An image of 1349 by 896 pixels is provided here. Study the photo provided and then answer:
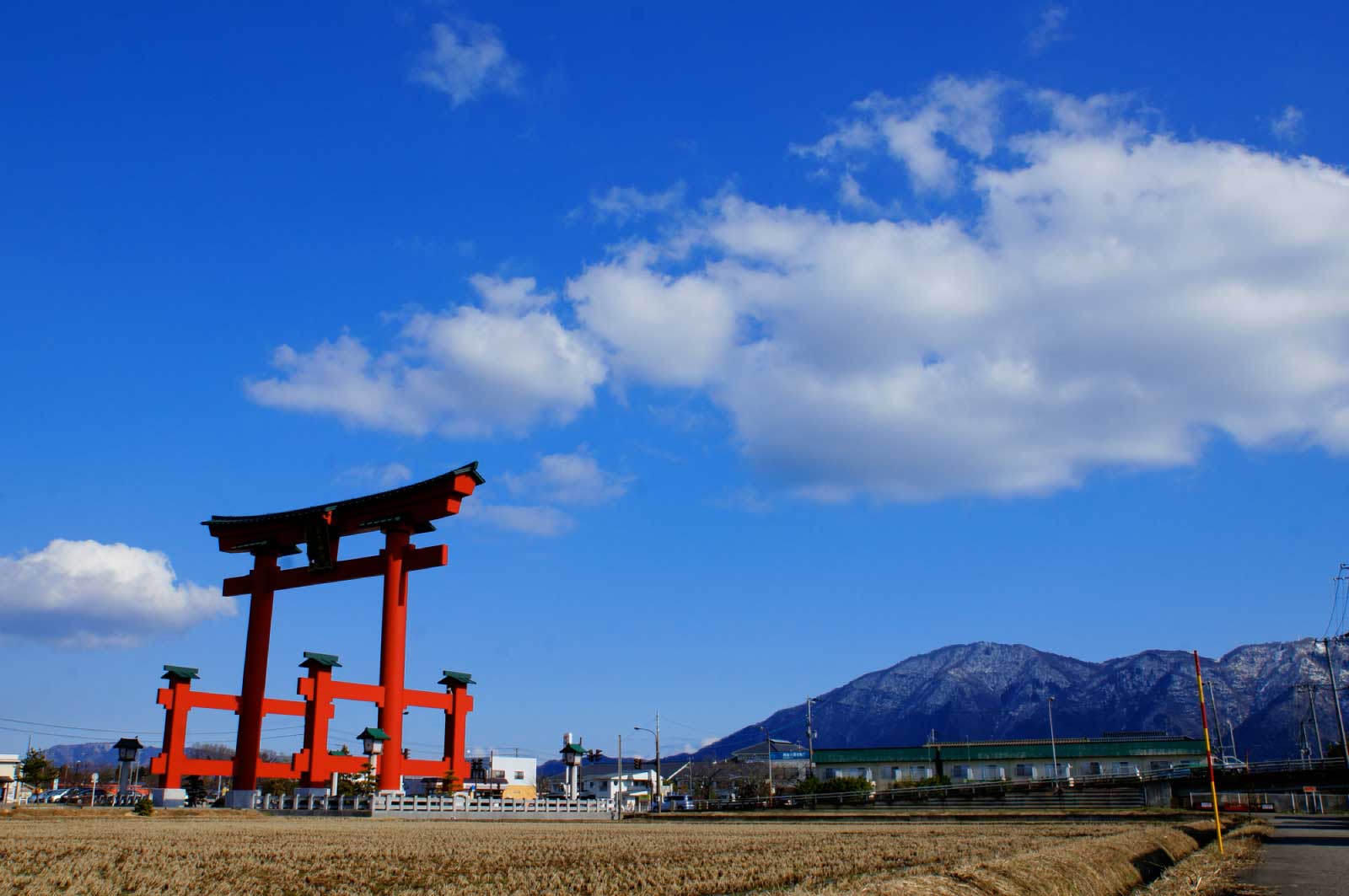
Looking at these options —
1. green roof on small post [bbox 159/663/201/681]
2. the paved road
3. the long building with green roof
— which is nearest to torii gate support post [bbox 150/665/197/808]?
green roof on small post [bbox 159/663/201/681]

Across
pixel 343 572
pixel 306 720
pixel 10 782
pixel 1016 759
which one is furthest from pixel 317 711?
pixel 1016 759

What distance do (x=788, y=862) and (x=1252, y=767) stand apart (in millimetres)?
47348

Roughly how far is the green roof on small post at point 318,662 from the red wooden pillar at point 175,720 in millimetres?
7310

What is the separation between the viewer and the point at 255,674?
60094mm

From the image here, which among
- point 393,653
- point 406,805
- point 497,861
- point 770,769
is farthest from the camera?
point 770,769

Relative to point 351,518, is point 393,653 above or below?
below

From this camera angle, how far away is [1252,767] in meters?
53.7

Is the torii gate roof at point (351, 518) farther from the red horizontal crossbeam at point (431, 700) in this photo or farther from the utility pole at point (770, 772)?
the utility pole at point (770, 772)

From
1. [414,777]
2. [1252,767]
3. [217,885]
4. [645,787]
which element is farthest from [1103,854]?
[645,787]

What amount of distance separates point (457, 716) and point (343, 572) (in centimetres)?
1347

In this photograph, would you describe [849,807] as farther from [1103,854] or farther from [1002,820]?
[1103,854]

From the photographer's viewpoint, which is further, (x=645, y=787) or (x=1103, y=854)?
(x=645, y=787)

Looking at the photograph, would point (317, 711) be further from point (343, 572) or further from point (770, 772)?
point (770, 772)

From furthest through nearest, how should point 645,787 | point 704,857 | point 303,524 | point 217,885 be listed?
point 645,787, point 303,524, point 704,857, point 217,885
